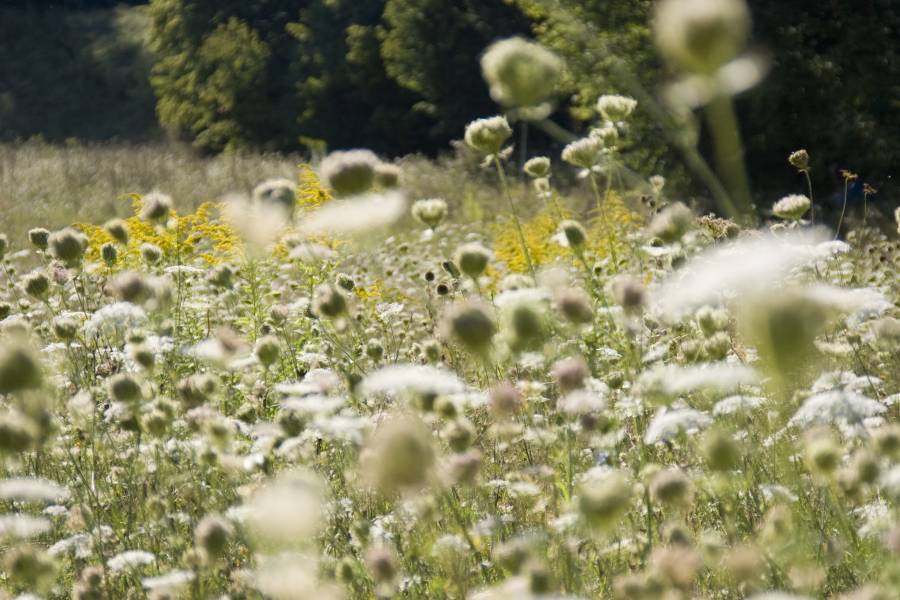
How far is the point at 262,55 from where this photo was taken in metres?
22.2

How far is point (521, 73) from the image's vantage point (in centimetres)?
162

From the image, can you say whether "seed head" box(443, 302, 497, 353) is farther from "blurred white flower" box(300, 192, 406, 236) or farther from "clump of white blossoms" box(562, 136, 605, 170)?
"clump of white blossoms" box(562, 136, 605, 170)

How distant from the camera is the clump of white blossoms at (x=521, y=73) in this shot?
162 centimetres

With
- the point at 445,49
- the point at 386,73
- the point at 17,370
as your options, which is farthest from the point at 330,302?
the point at 386,73

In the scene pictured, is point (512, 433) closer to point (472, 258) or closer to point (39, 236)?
point (472, 258)

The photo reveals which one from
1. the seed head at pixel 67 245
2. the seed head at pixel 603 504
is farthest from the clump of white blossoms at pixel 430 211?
the seed head at pixel 67 245

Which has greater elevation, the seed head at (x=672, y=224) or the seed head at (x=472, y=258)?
the seed head at (x=472, y=258)

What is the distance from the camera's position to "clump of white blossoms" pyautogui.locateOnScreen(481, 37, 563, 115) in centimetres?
162

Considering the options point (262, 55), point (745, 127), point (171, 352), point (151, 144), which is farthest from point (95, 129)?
point (171, 352)

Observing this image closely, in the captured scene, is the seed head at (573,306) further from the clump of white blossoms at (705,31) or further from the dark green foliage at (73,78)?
the dark green foliage at (73,78)

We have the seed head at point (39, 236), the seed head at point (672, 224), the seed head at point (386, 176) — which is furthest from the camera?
the seed head at point (39, 236)

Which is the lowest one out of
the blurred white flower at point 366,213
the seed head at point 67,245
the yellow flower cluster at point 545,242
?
the yellow flower cluster at point 545,242

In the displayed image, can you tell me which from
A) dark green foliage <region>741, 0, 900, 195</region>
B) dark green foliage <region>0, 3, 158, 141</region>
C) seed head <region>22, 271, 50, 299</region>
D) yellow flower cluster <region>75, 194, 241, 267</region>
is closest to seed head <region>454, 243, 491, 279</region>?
seed head <region>22, 271, 50, 299</region>

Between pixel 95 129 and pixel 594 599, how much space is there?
25.2m
